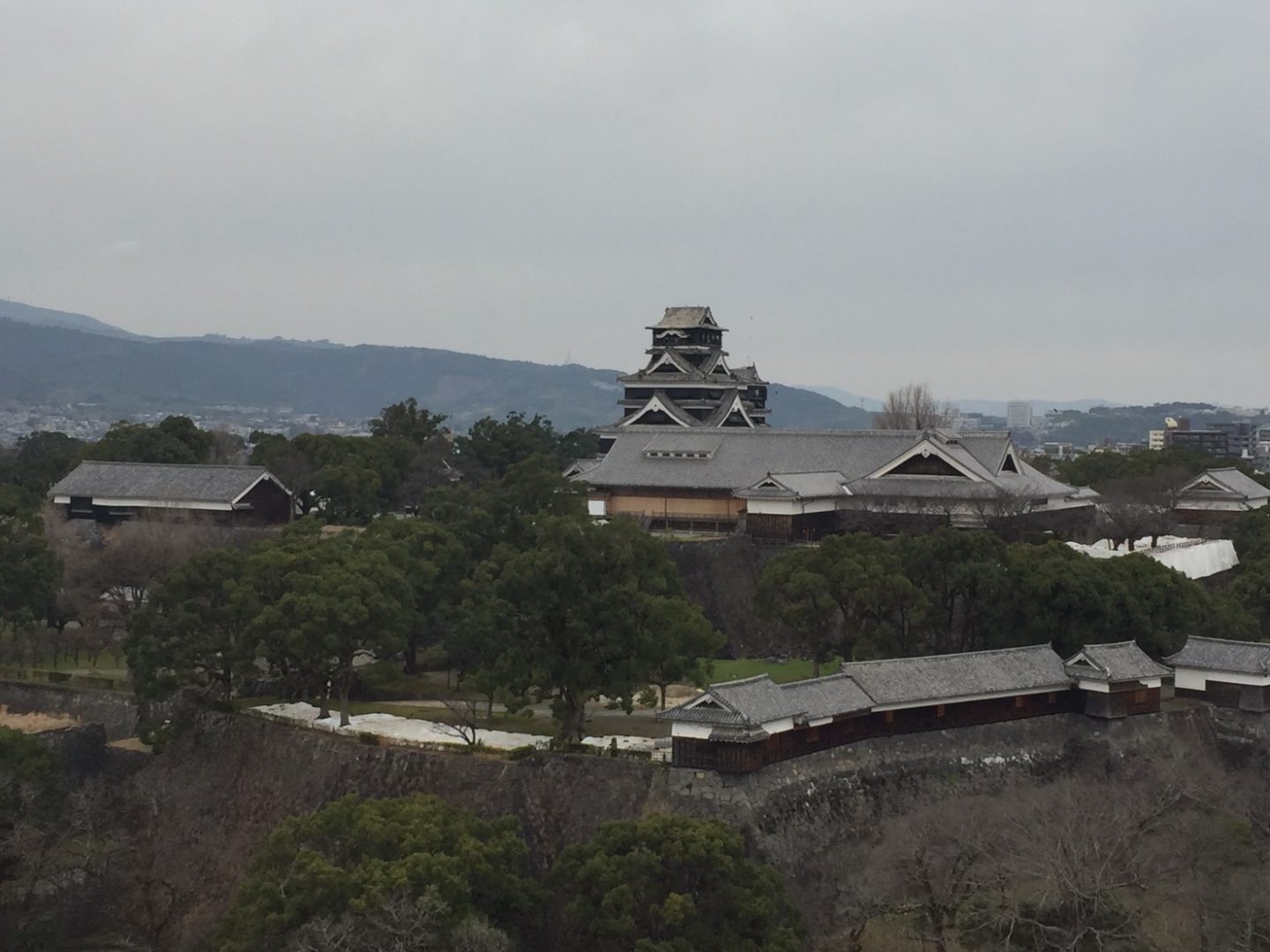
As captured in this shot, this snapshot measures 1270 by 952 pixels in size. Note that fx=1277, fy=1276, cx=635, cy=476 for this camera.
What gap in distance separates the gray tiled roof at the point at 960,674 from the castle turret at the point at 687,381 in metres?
25.0

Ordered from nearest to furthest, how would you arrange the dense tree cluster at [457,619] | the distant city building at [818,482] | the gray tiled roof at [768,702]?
the gray tiled roof at [768,702] → the dense tree cluster at [457,619] → the distant city building at [818,482]

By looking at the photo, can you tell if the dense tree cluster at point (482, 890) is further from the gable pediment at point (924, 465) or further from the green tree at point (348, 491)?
the green tree at point (348, 491)

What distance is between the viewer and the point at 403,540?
2942 cm

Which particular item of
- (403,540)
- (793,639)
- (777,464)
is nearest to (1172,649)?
(793,639)

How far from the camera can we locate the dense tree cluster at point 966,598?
26625 mm

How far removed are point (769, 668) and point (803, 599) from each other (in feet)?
12.5

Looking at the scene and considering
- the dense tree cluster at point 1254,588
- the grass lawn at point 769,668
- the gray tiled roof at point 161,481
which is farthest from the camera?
the gray tiled roof at point 161,481

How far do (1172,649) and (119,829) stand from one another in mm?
21808

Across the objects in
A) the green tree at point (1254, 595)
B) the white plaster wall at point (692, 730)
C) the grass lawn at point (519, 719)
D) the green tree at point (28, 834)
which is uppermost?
the green tree at point (1254, 595)

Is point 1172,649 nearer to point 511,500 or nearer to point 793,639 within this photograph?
point 793,639

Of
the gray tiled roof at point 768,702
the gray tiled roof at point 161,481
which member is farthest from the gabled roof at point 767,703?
the gray tiled roof at point 161,481

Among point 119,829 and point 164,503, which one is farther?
point 164,503

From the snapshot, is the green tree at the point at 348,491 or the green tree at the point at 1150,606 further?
the green tree at the point at 348,491

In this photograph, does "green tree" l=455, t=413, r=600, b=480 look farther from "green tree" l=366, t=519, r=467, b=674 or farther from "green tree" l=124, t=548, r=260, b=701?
"green tree" l=124, t=548, r=260, b=701
